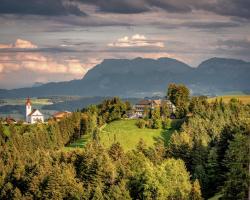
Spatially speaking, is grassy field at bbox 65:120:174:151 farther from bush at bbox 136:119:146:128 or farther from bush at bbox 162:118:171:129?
bush at bbox 162:118:171:129

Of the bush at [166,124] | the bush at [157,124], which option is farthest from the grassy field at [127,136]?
the bush at [166,124]

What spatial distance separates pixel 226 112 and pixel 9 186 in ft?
200

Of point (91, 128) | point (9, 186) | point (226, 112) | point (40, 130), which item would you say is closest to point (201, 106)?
point (226, 112)

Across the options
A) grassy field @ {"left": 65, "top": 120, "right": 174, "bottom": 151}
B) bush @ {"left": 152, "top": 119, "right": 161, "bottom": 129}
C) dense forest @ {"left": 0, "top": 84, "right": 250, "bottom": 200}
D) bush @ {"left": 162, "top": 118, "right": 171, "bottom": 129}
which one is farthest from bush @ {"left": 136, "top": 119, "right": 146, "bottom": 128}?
dense forest @ {"left": 0, "top": 84, "right": 250, "bottom": 200}

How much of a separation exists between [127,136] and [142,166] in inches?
1937

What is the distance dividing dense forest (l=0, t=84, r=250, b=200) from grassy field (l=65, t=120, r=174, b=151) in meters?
3.30

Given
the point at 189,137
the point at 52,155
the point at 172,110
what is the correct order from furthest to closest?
1. the point at 172,110
2. the point at 189,137
3. the point at 52,155

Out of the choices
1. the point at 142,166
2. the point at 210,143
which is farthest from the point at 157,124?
the point at 142,166

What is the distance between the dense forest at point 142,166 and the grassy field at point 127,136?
10.8 ft

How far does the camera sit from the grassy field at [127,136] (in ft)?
439

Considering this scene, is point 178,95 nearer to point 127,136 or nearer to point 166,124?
point 166,124

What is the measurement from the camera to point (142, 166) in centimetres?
8938

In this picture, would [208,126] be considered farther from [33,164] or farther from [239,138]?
[239,138]

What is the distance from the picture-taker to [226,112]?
136m
